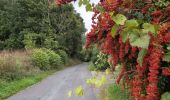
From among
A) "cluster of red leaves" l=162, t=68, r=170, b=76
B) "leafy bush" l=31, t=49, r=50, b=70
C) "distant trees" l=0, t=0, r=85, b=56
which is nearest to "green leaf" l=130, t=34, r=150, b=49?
"cluster of red leaves" l=162, t=68, r=170, b=76

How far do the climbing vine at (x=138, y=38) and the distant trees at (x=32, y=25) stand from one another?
39.4 meters

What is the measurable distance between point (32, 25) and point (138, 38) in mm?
44933

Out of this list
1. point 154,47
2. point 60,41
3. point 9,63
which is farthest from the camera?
point 60,41

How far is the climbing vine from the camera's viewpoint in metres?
1.77

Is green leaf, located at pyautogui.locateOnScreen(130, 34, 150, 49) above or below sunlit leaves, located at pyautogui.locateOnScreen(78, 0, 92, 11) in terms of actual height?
below

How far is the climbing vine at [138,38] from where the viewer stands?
177 centimetres

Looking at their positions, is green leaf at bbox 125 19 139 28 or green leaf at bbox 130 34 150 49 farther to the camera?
green leaf at bbox 125 19 139 28

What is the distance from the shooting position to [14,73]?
23.1 m

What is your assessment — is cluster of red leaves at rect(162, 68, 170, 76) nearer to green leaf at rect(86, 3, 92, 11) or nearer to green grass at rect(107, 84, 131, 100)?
green leaf at rect(86, 3, 92, 11)

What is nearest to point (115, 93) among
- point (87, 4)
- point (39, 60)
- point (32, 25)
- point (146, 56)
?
point (87, 4)

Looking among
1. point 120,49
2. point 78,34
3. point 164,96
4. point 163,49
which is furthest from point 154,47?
point 78,34

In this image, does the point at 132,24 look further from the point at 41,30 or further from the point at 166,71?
the point at 41,30

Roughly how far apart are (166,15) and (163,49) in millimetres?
380

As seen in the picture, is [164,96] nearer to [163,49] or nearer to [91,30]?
[163,49]
